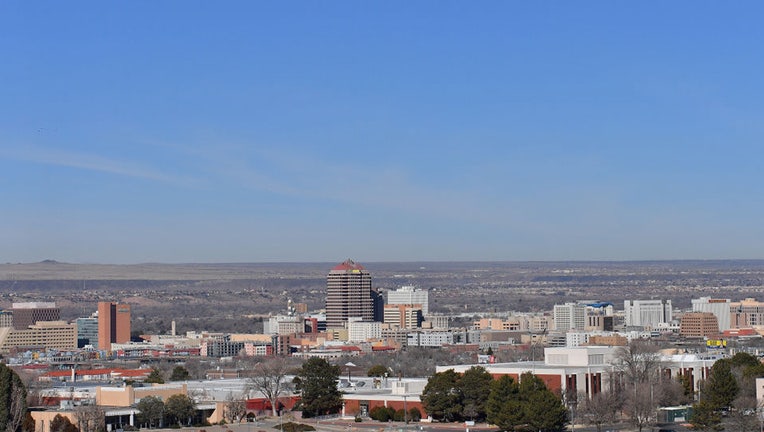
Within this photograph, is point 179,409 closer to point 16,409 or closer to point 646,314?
point 16,409

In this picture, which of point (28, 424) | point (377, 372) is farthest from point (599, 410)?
point (377, 372)

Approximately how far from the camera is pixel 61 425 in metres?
64.0

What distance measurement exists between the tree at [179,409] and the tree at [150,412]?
0.60 metres

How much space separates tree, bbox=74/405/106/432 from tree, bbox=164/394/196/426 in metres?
4.24

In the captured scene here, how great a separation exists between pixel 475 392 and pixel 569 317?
11728 cm

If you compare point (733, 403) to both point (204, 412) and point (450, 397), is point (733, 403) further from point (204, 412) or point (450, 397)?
point (204, 412)

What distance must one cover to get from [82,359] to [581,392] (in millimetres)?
76257

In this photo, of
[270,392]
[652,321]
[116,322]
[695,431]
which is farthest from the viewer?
[652,321]

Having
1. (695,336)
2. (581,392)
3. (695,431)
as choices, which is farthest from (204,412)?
(695,336)

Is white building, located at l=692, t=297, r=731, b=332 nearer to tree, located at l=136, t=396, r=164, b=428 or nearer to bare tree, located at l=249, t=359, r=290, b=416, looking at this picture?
bare tree, located at l=249, t=359, r=290, b=416

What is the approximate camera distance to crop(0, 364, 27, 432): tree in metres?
63.3

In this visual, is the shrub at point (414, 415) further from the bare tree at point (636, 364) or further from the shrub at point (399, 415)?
the bare tree at point (636, 364)

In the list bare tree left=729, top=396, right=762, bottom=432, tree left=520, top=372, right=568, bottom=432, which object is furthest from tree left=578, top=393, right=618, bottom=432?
bare tree left=729, top=396, right=762, bottom=432

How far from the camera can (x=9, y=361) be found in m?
130
